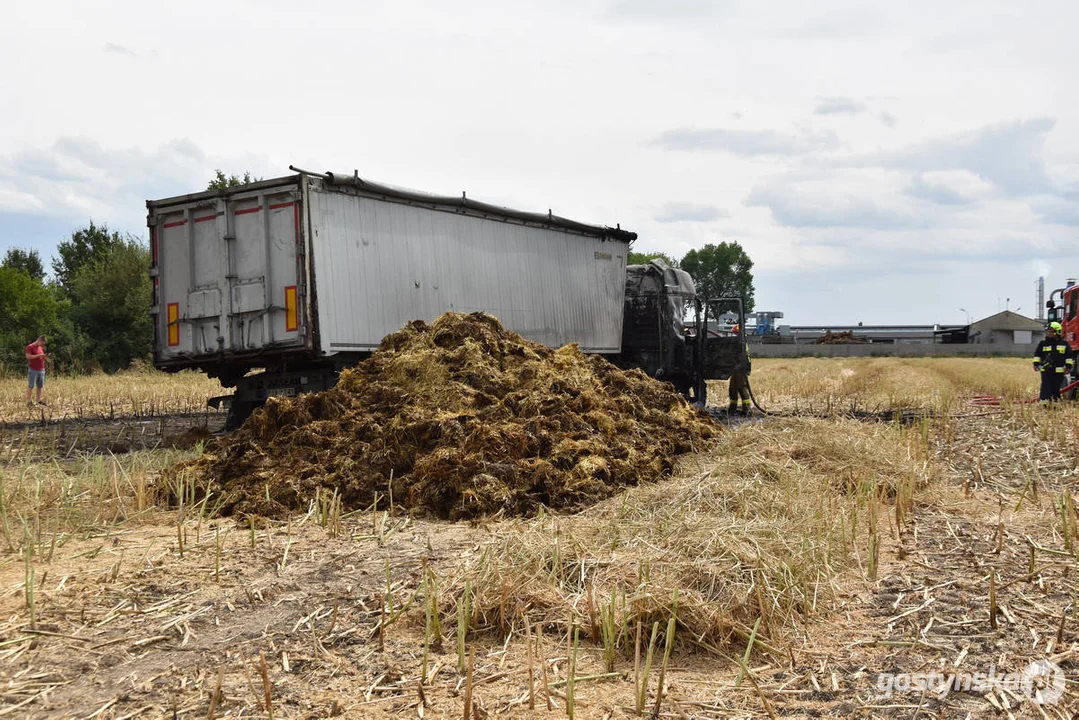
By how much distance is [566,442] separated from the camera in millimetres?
8086

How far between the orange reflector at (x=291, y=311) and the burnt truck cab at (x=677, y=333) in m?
8.51

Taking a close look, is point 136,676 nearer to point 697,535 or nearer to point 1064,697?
point 697,535

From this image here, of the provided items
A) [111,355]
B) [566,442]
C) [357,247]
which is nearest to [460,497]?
[566,442]

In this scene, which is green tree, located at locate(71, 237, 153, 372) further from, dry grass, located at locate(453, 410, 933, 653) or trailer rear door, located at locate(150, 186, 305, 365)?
dry grass, located at locate(453, 410, 933, 653)

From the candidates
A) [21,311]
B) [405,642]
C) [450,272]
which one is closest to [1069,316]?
[450,272]

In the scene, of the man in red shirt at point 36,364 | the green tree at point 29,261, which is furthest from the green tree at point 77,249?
the man in red shirt at point 36,364

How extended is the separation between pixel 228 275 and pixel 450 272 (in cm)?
336

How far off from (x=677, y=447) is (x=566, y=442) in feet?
6.20

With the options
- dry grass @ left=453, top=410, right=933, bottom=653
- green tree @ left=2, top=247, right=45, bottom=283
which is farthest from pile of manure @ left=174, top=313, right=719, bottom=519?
green tree @ left=2, top=247, right=45, bottom=283

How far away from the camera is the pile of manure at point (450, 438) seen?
7.43 metres

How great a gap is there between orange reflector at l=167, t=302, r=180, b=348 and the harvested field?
17.3 ft

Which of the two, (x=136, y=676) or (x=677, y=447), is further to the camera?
(x=677, y=447)

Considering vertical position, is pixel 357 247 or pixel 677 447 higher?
pixel 357 247

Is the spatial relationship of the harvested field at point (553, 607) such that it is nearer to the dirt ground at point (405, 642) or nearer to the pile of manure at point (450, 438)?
the dirt ground at point (405, 642)
